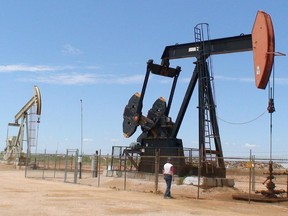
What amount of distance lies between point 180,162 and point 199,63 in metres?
4.83

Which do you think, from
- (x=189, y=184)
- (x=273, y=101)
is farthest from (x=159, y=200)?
(x=273, y=101)

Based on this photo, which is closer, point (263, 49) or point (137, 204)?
point (263, 49)

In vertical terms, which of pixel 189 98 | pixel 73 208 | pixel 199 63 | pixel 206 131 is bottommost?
pixel 73 208

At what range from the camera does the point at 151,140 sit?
24.1 meters

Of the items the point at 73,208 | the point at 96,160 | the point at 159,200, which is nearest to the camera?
the point at 73,208

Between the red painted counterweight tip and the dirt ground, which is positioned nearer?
the dirt ground

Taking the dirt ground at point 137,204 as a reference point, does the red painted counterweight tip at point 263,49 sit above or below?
above

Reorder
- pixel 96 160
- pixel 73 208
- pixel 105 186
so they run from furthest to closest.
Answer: pixel 96 160
pixel 105 186
pixel 73 208

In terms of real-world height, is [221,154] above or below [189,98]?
below

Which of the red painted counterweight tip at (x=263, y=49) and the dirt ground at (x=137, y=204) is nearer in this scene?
the dirt ground at (x=137, y=204)

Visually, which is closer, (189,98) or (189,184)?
(189,184)

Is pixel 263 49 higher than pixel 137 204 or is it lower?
higher

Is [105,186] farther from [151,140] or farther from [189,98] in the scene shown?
[189,98]

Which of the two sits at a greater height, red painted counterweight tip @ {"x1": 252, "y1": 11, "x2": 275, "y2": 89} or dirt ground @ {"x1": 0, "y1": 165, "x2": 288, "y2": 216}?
red painted counterweight tip @ {"x1": 252, "y1": 11, "x2": 275, "y2": 89}
